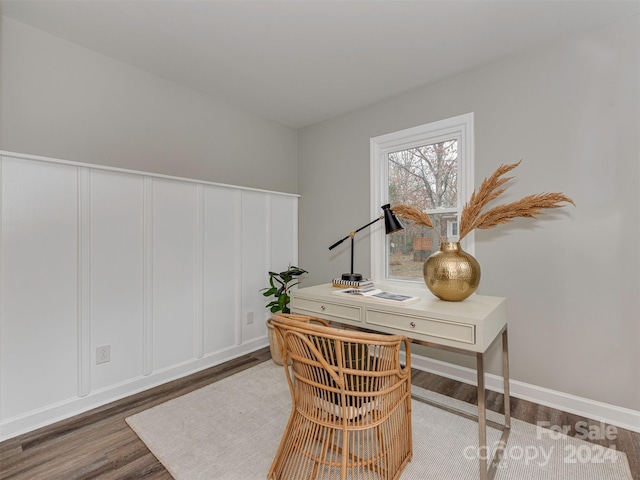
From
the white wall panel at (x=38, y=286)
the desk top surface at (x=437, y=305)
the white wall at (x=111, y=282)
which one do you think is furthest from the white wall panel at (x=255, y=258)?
the white wall panel at (x=38, y=286)

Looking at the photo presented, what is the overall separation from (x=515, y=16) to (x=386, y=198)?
152 cm

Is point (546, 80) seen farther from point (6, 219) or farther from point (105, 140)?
point (6, 219)

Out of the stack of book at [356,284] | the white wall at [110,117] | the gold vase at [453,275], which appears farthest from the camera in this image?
the stack of book at [356,284]

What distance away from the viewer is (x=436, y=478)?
55.9 inches

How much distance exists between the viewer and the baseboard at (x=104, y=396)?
1.75 meters

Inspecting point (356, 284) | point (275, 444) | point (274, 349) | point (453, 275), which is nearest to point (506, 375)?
point (453, 275)

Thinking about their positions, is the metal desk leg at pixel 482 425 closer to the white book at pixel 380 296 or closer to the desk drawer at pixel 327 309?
the white book at pixel 380 296

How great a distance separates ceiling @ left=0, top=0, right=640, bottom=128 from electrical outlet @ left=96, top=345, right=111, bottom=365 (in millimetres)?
2073

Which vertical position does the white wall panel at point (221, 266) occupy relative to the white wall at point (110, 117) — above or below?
below

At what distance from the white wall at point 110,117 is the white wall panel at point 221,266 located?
1.01 feet

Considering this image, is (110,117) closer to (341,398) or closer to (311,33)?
(311,33)

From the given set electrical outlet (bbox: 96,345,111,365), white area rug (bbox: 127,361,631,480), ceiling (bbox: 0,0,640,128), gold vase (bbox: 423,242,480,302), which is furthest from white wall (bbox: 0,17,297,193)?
gold vase (bbox: 423,242,480,302)

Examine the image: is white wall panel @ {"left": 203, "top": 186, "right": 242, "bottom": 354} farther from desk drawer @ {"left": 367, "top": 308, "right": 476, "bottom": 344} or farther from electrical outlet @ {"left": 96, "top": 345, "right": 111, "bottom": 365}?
desk drawer @ {"left": 367, "top": 308, "right": 476, "bottom": 344}

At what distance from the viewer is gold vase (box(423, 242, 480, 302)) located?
1669 mm
